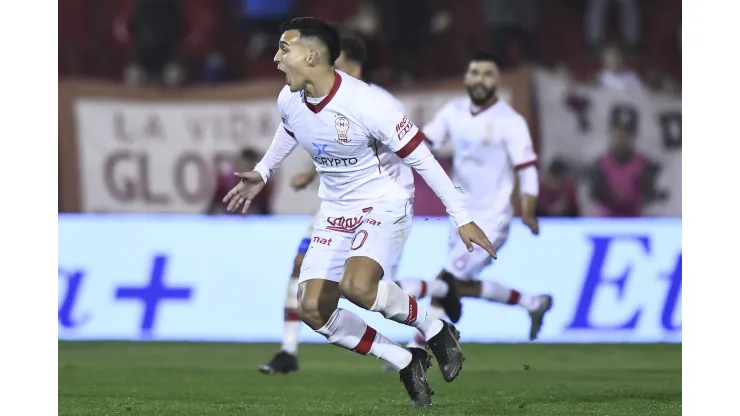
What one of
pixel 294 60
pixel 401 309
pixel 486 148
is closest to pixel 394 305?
pixel 401 309

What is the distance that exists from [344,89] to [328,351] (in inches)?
165

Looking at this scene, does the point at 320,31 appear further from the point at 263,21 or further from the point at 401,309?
the point at 263,21

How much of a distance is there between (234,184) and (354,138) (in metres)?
6.74

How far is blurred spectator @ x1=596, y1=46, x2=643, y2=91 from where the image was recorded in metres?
14.1

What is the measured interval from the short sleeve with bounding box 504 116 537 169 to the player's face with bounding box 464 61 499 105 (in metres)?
0.26

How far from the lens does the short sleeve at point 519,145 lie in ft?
30.1

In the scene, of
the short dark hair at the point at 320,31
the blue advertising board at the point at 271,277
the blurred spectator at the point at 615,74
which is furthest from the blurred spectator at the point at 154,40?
the short dark hair at the point at 320,31

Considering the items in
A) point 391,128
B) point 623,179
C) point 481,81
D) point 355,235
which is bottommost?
point 623,179

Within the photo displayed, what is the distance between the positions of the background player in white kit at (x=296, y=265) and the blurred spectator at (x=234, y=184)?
150 inches

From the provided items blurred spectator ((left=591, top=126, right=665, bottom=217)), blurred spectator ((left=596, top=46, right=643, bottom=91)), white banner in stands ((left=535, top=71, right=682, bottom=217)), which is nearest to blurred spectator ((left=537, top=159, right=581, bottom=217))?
white banner in stands ((left=535, top=71, right=682, bottom=217))

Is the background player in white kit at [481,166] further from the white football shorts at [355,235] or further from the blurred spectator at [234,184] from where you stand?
the blurred spectator at [234,184]

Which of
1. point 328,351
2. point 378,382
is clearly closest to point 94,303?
point 328,351

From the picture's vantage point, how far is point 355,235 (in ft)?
21.1
